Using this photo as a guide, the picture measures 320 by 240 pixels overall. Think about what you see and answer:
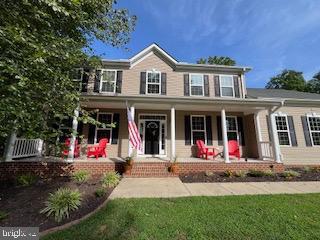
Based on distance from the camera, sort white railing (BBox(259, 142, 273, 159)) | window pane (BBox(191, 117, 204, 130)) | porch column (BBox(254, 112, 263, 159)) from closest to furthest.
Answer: white railing (BBox(259, 142, 273, 159))
porch column (BBox(254, 112, 263, 159))
window pane (BBox(191, 117, 204, 130))

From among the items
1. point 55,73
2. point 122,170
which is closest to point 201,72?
point 122,170

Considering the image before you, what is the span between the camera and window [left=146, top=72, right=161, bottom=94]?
1163 centimetres

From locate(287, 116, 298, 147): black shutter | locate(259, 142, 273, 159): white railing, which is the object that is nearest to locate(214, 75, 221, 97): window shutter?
locate(259, 142, 273, 159): white railing

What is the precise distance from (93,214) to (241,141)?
31.0ft

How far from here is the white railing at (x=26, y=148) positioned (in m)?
8.09

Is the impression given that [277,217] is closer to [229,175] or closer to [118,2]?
[229,175]

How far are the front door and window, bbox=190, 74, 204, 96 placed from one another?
9.80 feet

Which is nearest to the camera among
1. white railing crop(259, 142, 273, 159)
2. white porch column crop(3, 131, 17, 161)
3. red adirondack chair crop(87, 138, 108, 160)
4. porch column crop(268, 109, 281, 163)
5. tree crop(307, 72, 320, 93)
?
white porch column crop(3, 131, 17, 161)

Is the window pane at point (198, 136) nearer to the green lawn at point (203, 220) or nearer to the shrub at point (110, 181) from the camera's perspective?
the shrub at point (110, 181)

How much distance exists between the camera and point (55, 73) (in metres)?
4.39

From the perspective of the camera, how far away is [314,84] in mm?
30953

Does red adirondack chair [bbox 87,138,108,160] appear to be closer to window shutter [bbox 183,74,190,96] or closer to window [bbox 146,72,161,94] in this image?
Answer: window [bbox 146,72,161,94]

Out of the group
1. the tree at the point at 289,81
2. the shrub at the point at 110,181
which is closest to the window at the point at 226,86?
the shrub at the point at 110,181

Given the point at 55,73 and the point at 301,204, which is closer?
the point at 55,73
